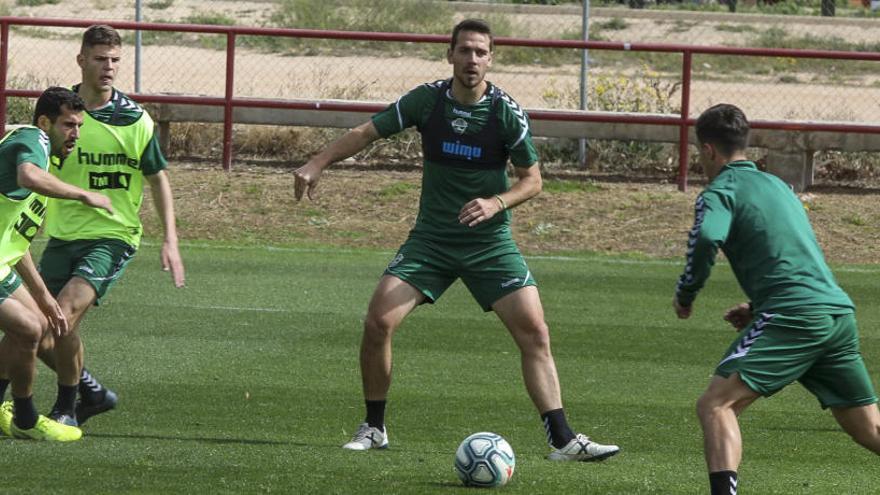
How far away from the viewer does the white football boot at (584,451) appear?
803cm

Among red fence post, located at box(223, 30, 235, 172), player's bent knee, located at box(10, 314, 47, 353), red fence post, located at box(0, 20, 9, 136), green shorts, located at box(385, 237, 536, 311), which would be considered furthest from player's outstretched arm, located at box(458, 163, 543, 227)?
red fence post, located at box(0, 20, 9, 136)

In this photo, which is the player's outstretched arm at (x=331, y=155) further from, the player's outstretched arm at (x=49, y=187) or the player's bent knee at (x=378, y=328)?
the player's outstretched arm at (x=49, y=187)

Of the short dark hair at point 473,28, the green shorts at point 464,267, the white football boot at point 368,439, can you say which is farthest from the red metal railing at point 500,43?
the white football boot at point 368,439

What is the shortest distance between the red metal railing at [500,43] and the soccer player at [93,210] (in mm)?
8175

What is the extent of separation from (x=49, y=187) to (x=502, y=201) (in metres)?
2.20

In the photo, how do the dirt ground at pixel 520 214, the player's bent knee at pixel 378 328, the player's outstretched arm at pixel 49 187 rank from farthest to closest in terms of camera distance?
the dirt ground at pixel 520 214 < the player's bent knee at pixel 378 328 < the player's outstretched arm at pixel 49 187

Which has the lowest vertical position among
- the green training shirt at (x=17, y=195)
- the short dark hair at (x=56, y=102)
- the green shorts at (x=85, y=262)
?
the green shorts at (x=85, y=262)

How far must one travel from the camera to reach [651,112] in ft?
61.2

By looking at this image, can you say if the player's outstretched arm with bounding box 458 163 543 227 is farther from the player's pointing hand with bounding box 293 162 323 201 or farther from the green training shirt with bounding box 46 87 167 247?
the green training shirt with bounding box 46 87 167 247

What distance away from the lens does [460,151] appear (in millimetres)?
8203

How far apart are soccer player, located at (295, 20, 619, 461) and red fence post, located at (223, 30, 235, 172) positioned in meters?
9.53

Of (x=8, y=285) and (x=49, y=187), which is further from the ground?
(x=49, y=187)

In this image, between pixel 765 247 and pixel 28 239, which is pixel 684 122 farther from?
pixel 765 247

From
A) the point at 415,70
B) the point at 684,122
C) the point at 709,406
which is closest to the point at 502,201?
the point at 709,406
